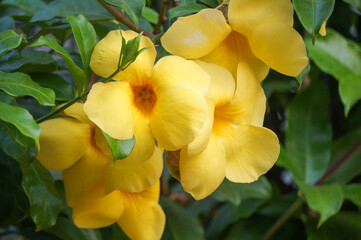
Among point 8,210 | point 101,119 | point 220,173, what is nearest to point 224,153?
point 220,173

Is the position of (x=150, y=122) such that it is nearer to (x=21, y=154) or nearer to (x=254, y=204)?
(x=21, y=154)

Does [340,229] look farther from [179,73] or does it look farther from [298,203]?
[179,73]

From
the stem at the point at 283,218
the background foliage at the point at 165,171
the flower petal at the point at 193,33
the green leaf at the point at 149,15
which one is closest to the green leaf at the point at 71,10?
Result: the background foliage at the point at 165,171

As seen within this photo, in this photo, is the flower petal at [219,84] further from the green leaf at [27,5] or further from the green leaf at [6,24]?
the green leaf at [27,5]

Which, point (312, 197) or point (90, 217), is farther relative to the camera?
point (312, 197)

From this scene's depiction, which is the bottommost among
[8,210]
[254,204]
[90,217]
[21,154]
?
[254,204]

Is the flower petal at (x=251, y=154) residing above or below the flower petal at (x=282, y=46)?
below
